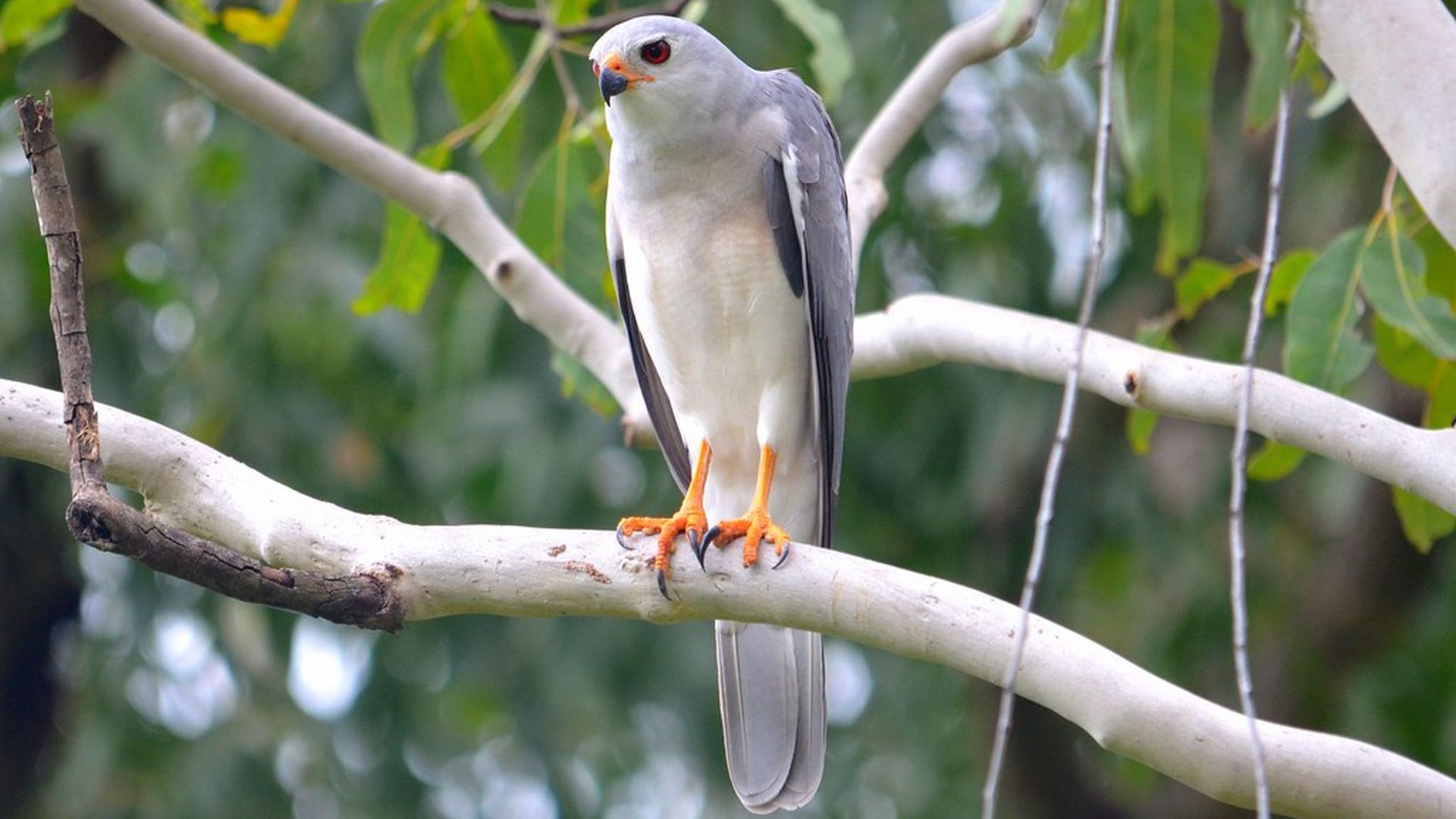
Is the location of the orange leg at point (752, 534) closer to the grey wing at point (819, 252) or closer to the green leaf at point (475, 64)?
the grey wing at point (819, 252)

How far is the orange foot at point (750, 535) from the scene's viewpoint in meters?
2.85

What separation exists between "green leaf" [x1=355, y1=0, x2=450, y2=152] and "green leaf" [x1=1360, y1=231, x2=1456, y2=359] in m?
2.31

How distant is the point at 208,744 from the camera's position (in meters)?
6.40

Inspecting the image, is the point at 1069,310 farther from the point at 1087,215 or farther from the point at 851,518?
the point at 851,518

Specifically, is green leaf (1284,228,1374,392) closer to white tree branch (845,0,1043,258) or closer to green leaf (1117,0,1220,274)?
green leaf (1117,0,1220,274)

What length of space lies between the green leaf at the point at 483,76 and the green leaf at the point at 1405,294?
2132 millimetres

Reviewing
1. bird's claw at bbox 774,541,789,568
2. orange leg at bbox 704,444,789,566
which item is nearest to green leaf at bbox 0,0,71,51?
orange leg at bbox 704,444,789,566

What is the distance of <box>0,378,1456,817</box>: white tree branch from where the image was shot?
7.47ft

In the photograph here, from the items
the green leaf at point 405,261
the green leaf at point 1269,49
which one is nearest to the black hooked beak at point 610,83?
the green leaf at point 405,261

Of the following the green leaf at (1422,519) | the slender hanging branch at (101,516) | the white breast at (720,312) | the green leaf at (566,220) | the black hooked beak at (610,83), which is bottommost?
the slender hanging branch at (101,516)

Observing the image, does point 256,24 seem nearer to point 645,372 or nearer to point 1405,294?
point 645,372

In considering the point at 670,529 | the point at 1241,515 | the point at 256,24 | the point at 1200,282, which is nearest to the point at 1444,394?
the point at 1200,282

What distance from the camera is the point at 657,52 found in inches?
140

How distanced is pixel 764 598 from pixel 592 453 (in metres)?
3.08
